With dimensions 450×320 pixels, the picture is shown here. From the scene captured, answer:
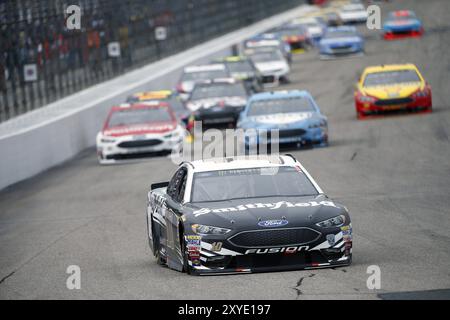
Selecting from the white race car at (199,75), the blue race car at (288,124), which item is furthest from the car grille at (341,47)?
the blue race car at (288,124)

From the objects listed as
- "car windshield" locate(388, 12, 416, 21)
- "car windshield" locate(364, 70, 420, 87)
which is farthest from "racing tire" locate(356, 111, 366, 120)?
"car windshield" locate(388, 12, 416, 21)

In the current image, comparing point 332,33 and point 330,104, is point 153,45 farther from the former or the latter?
point 330,104

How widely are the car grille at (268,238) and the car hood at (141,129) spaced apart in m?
15.7

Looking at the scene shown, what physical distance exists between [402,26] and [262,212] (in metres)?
49.0

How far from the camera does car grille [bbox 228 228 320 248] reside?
39.3 feet

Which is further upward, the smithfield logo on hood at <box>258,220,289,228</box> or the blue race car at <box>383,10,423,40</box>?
the smithfield logo on hood at <box>258,220,289,228</box>

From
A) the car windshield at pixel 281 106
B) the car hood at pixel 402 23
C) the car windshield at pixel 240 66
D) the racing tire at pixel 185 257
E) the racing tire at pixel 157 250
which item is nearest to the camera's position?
the racing tire at pixel 185 257

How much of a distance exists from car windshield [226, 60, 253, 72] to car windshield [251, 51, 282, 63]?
196 inches

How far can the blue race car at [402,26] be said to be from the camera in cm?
5969

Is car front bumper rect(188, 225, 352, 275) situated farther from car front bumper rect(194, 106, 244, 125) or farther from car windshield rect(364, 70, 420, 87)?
car front bumper rect(194, 106, 244, 125)

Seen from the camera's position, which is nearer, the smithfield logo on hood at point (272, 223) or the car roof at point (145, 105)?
the smithfield logo on hood at point (272, 223)

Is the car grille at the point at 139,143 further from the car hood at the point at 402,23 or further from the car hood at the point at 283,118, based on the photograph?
the car hood at the point at 402,23

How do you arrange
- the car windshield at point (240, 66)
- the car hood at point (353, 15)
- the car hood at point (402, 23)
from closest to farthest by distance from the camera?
1. the car windshield at point (240, 66)
2. the car hood at point (402, 23)
3. the car hood at point (353, 15)
